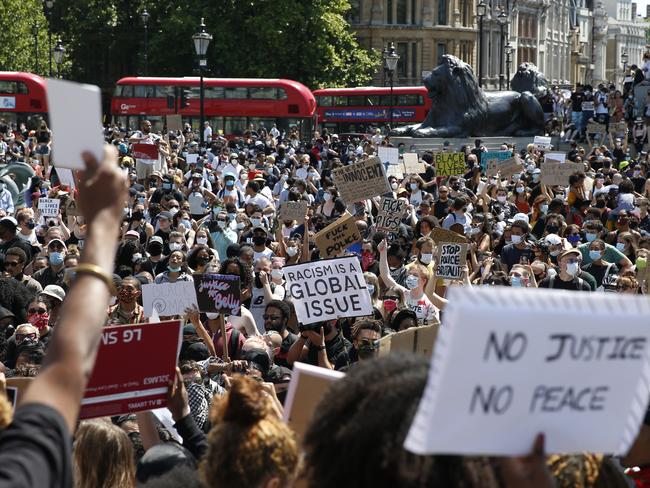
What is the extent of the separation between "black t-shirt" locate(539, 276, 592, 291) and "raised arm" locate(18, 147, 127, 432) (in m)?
7.98

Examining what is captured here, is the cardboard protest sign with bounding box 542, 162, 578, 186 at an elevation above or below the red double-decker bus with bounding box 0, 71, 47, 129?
above

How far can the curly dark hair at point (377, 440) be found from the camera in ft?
7.18

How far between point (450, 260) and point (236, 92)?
37521 millimetres

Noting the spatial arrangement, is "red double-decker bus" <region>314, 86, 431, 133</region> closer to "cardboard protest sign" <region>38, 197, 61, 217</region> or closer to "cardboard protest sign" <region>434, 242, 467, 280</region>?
"cardboard protest sign" <region>38, 197, 61, 217</region>

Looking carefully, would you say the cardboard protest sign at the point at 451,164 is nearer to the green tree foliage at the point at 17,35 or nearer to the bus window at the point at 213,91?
the bus window at the point at 213,91

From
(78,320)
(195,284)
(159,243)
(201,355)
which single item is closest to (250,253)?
(159,243)

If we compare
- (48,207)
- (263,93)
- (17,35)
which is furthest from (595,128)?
(17,35)

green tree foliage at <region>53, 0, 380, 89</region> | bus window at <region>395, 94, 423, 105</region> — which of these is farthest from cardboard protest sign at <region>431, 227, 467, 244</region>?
green tree foliage at <region>53, 0, 380, 89</region>

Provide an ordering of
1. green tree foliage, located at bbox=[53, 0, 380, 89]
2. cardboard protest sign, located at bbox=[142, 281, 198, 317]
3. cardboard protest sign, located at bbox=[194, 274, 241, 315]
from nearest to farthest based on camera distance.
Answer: cardboard protest sign, located at bbox=[142, 281, 198, 317] → cardboard protest sign, located at bbox=[194, 274, 241, 315] → green tree foliage, located at bbox=[53, 0, 380, 89]

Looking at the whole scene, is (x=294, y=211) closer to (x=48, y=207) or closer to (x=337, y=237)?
(x=48, y=207)

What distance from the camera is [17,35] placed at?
200 feet

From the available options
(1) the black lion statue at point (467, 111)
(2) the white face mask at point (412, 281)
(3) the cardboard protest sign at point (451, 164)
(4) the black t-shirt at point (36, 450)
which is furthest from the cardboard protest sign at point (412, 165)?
(4) the black t-shirt at point (36, 450)

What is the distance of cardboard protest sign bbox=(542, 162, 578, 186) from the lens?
17.3 m

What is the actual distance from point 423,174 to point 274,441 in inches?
772
